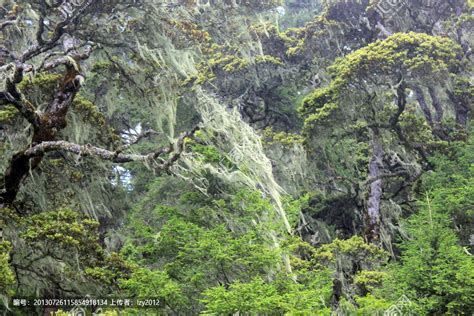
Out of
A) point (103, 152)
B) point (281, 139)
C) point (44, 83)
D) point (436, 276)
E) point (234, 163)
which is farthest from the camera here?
point (281, 139)

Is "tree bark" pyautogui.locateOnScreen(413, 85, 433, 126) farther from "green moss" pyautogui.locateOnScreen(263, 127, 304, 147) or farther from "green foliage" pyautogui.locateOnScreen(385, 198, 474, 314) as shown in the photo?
"green foliage" pyautogui.locateOnScreen(385, 198, 474, 314)

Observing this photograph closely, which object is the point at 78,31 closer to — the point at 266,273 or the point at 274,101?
the point at 266,273

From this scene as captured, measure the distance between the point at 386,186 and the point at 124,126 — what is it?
9744mm

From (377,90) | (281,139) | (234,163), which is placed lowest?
(281,139)

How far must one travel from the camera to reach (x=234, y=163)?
9.73 metres

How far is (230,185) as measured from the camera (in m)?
9.96

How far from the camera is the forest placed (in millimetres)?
8297

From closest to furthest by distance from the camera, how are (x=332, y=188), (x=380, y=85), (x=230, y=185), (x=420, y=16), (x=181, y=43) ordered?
1. (x=230, y=185)
2. (x=181, y=43)
3. (x=380, y=85)
4. (x=332, y=188)
5. (x=420, y=16)

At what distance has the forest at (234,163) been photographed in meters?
8.30

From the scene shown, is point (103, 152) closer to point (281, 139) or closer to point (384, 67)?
point (281, 139)

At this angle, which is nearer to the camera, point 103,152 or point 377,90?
point 103,152

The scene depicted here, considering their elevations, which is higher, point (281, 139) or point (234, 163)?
point (234, 163)

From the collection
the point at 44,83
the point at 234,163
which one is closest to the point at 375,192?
the point at 234,163

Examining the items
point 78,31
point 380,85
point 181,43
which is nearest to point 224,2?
point 181,43
